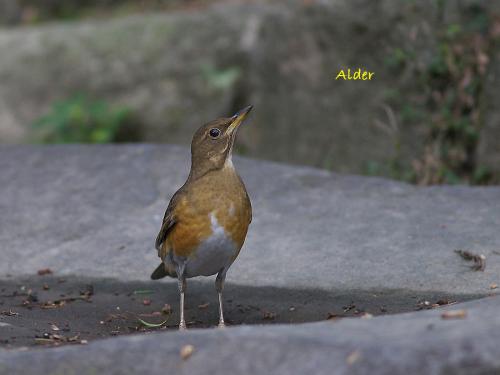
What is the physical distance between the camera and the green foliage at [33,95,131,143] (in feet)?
36.5

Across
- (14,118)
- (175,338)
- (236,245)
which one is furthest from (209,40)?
(175,338)

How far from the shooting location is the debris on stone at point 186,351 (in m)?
3.66

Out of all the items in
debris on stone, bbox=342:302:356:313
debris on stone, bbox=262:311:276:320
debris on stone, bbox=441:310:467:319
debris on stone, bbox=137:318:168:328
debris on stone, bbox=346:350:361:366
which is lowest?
debris on stone, bbox=137:318:168:328

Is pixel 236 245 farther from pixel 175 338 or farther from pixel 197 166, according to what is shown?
pixel 175 338

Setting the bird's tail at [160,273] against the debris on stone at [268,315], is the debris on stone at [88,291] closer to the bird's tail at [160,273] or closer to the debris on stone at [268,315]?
the bird's tail at [160,273]

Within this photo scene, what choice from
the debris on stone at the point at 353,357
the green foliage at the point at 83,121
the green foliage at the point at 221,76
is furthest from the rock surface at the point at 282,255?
the green foliage at the point at 221,76

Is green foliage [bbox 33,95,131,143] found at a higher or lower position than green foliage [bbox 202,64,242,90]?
lower

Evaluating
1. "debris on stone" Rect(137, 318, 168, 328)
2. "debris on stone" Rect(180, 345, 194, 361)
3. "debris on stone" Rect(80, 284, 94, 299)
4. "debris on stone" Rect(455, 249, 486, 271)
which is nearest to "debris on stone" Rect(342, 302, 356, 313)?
"debris on stone" Rect(455, 249, 486, 271)

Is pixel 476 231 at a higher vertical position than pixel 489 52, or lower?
lower

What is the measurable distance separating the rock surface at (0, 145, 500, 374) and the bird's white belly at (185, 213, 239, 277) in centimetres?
41

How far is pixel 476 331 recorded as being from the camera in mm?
3480

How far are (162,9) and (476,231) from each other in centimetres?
746

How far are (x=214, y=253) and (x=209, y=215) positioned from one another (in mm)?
220

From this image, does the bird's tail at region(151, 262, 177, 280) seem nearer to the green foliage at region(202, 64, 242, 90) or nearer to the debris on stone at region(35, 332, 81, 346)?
the debris on stone at region(35, 332, 81, 346)
